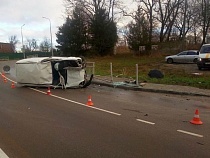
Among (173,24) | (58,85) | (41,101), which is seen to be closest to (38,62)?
(58,85)

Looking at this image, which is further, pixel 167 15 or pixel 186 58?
pixel 167 15

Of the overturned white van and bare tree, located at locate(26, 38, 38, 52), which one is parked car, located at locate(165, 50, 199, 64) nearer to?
the overturned white van

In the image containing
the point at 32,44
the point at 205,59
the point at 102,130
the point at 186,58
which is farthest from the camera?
the point at 32,44

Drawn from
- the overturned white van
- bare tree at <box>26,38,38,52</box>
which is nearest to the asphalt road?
the overturned white van

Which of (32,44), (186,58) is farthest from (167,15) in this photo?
(32,44)

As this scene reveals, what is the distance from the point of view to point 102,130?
5578 mm

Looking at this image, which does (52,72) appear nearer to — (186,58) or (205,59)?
(205,59)

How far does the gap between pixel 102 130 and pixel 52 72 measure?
26.5 ft

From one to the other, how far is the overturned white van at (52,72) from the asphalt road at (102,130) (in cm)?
442

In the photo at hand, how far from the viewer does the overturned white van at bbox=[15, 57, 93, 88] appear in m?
13.0

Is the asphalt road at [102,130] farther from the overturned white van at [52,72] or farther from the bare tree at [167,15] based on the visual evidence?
the bare tree at [167,15]

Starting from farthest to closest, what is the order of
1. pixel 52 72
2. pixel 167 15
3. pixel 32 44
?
1. pixel 32 44
2. pixel 167 15
3. pixel 52 72

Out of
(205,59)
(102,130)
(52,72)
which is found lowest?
(102,130)

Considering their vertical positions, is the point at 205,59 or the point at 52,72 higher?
the point at 205,59
